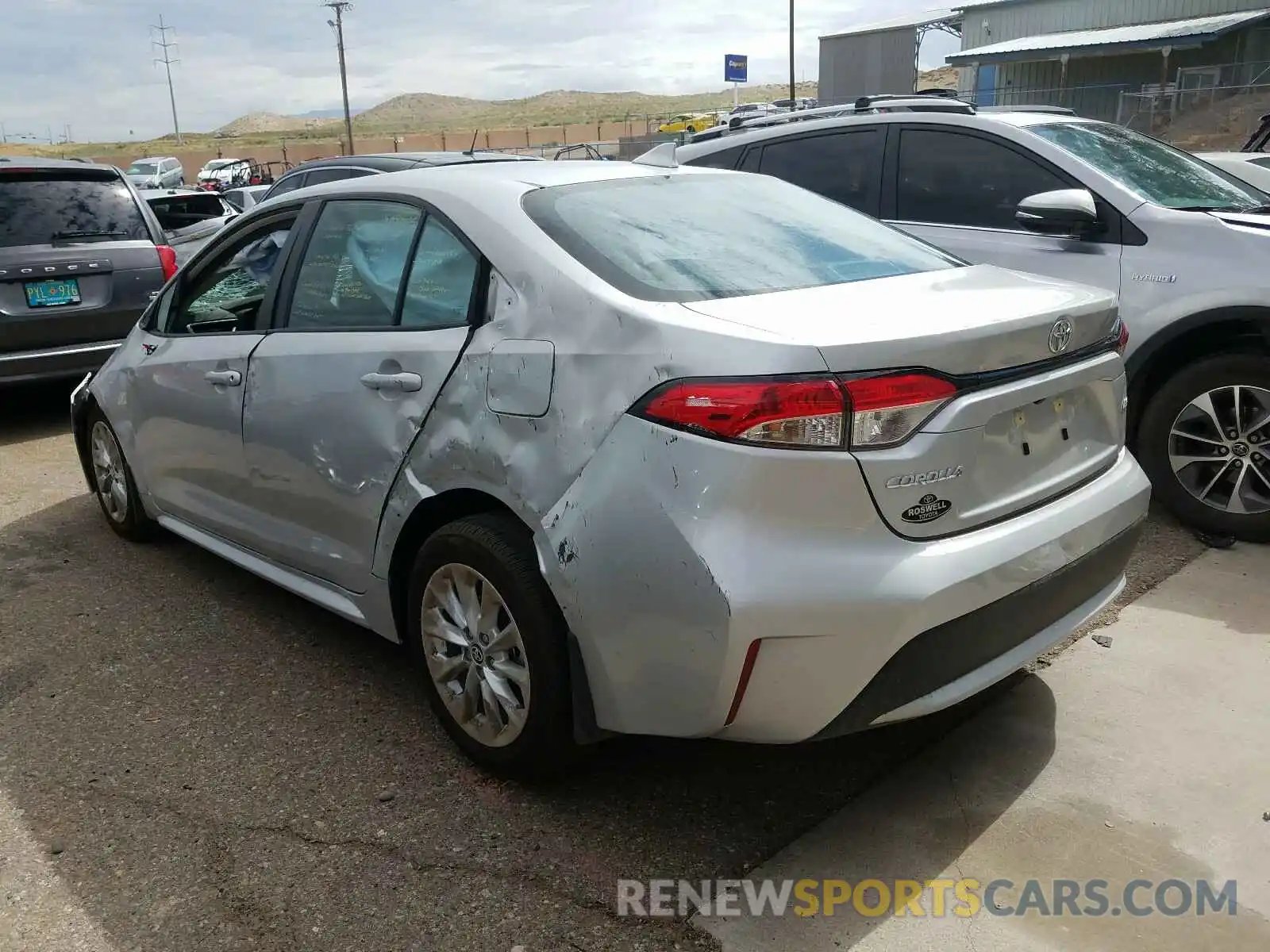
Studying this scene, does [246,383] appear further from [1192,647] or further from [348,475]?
[1192,647]

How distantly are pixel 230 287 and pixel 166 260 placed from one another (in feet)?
12.8

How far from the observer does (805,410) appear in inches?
87.9

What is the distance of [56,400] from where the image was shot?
8.44 meters

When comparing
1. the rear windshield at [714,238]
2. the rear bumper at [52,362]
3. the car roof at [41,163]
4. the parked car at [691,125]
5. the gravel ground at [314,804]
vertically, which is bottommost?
the gravel ground at [314,804]

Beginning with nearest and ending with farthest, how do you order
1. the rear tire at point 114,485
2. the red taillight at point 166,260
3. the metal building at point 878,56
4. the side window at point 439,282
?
the side window at point 439,282
the rear tire at point 114,485
the red taillight at point 166,260
the metal building at point 878,56

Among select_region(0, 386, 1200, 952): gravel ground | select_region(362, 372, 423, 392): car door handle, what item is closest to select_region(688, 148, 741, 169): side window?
select_region(0, 386, 1200, 952): gravel ground

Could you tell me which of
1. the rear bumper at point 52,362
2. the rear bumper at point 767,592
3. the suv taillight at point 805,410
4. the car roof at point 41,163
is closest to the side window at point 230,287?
the rear bumper at point 767,592

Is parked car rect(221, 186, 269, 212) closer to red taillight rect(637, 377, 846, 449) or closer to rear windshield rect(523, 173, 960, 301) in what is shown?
rear windshield rect(523, 173, 960, 301)

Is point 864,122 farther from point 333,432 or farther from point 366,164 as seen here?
point 366,164

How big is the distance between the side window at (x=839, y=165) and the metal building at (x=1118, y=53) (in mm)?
25046

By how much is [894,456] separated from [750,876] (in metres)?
1.05

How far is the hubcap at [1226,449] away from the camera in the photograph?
4473mm

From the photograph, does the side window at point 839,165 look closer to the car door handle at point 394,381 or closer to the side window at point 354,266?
the side window at point 354,266

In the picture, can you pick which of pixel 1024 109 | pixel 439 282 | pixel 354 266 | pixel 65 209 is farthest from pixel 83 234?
pixel 1024 109
